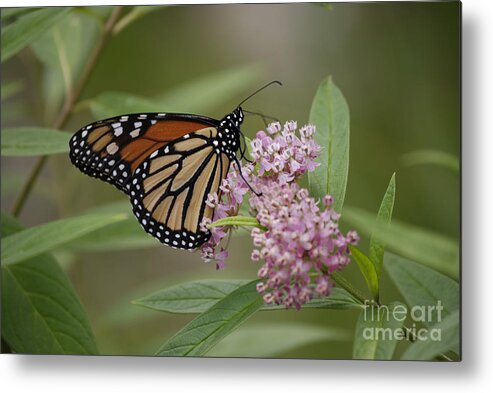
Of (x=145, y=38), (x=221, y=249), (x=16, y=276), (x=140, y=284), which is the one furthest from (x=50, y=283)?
(x=145, y=38)

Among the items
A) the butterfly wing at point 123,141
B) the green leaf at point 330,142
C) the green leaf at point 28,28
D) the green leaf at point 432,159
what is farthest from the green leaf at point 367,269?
the green leaf at point 28,28

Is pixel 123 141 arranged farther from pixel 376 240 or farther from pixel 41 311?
pixel 376 240

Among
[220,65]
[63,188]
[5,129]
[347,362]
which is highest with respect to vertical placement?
[220,65]

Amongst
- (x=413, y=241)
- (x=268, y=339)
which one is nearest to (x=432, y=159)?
(x=413, y=241)

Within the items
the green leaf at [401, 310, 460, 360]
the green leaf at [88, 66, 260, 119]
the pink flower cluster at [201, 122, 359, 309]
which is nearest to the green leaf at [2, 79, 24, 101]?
the green leaf at [88, 66, 260, 119]

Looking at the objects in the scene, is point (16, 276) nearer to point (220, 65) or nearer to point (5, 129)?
point (5, 129)

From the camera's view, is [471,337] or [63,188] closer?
[471,337]
